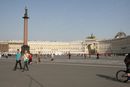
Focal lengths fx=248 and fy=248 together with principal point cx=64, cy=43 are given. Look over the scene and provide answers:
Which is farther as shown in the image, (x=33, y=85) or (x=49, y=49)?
(x=49, y=49)

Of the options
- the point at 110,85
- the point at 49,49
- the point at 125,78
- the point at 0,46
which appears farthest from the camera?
the point at 49,49

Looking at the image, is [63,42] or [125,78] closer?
[125,78]

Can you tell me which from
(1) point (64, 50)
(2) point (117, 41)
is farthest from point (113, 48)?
(1) point (64, 50)

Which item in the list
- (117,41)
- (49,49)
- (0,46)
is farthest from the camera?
(49,49)

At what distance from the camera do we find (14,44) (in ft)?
525

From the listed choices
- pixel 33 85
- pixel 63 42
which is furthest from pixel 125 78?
pixel 63 42

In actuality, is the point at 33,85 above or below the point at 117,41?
below

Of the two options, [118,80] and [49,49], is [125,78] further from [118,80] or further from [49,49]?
[49,49]

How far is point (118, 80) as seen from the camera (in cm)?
1230

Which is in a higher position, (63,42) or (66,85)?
(63,42)

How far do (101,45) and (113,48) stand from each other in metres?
11.8

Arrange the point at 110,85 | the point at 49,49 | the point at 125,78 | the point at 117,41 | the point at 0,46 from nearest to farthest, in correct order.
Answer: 1. the point at 110,85
2. the point at 125,78
3. the point at 117,41
4. the point at 0,46
5. the point at 49,49

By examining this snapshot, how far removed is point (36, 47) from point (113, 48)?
49236mm

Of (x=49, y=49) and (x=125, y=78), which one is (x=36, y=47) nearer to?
(x=49, y=49)
